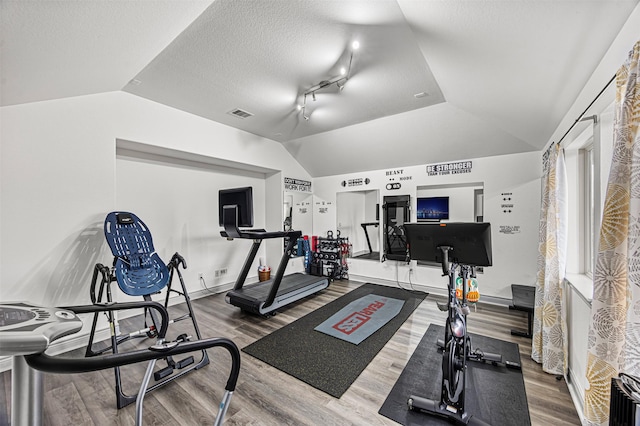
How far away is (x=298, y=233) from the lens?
13.1ft

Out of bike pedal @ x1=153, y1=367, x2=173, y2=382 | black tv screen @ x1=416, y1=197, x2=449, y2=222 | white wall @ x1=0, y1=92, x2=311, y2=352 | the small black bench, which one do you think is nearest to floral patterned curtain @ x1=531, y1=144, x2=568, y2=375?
the small black bench

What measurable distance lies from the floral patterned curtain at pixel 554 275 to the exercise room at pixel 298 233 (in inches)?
0.7

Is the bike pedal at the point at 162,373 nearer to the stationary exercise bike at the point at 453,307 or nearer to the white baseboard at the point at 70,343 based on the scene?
the white baseboard at the point at 70,343

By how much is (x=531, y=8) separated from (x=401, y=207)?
3938mm

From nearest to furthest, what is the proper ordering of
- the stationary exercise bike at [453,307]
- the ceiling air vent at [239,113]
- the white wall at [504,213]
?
the stationary exercise bike at [453,307] < the ceiling air vent at [239,113] < the white wall at [504,213]

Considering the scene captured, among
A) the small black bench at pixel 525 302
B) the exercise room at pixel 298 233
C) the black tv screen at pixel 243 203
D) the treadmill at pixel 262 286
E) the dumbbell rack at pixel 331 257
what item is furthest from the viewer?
the dumbbell rack at pixel 331 257

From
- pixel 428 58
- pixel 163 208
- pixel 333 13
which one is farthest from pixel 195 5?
pixel 163 208

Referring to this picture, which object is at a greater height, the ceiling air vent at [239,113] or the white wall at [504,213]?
the ceiling air vent at [239,113]

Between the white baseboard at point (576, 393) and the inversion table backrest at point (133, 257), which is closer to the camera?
the white baseboard at point (576, 393)

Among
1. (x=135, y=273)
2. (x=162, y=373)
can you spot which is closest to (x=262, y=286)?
(x=135, y=273)

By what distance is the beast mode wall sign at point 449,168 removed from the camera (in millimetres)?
4629

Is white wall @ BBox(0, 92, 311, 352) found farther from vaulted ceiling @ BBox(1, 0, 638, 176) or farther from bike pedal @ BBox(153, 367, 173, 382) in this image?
bike pedal @ BBox(153, 367, 173, 382)

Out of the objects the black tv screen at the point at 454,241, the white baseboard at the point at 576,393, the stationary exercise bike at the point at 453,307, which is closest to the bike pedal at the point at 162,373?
the stationary exercise bike at the point at 453,307

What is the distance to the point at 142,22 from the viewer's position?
2012mm
